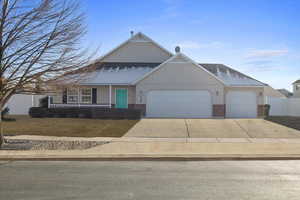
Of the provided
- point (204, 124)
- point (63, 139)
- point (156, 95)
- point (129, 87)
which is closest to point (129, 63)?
point (129, 87)

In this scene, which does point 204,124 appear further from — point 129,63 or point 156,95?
point 129,63

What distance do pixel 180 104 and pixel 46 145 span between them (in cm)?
1344

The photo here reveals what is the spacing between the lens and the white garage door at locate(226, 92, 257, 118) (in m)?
23.5

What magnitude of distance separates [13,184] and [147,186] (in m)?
3.07

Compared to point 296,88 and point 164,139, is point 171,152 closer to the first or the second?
point 164,139

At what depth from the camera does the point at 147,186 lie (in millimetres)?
6367

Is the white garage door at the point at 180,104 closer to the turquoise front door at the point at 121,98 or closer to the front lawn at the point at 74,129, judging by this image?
the turquoise front door at the point at 121,98

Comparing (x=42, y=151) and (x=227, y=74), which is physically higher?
(x=227, y=74)

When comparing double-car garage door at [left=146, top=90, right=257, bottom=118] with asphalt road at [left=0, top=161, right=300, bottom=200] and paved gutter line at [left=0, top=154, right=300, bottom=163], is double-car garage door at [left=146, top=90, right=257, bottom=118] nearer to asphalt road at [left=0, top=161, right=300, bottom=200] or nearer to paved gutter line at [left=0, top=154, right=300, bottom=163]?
paved gutter line at [left=0, top=154, right=300, bottom=163]

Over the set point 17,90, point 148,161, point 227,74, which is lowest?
point 148,161

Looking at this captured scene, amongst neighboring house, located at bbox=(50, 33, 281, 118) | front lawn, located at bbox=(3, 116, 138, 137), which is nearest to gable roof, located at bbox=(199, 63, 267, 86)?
neighboring house, located at bbox=(50, 33, 281, 118)

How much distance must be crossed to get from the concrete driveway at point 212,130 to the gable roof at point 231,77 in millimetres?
6284

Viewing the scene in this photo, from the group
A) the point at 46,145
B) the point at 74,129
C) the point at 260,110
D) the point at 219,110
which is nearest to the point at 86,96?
the point at 74,129

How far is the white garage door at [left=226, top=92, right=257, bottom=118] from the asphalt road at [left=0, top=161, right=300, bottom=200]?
48.0ft
